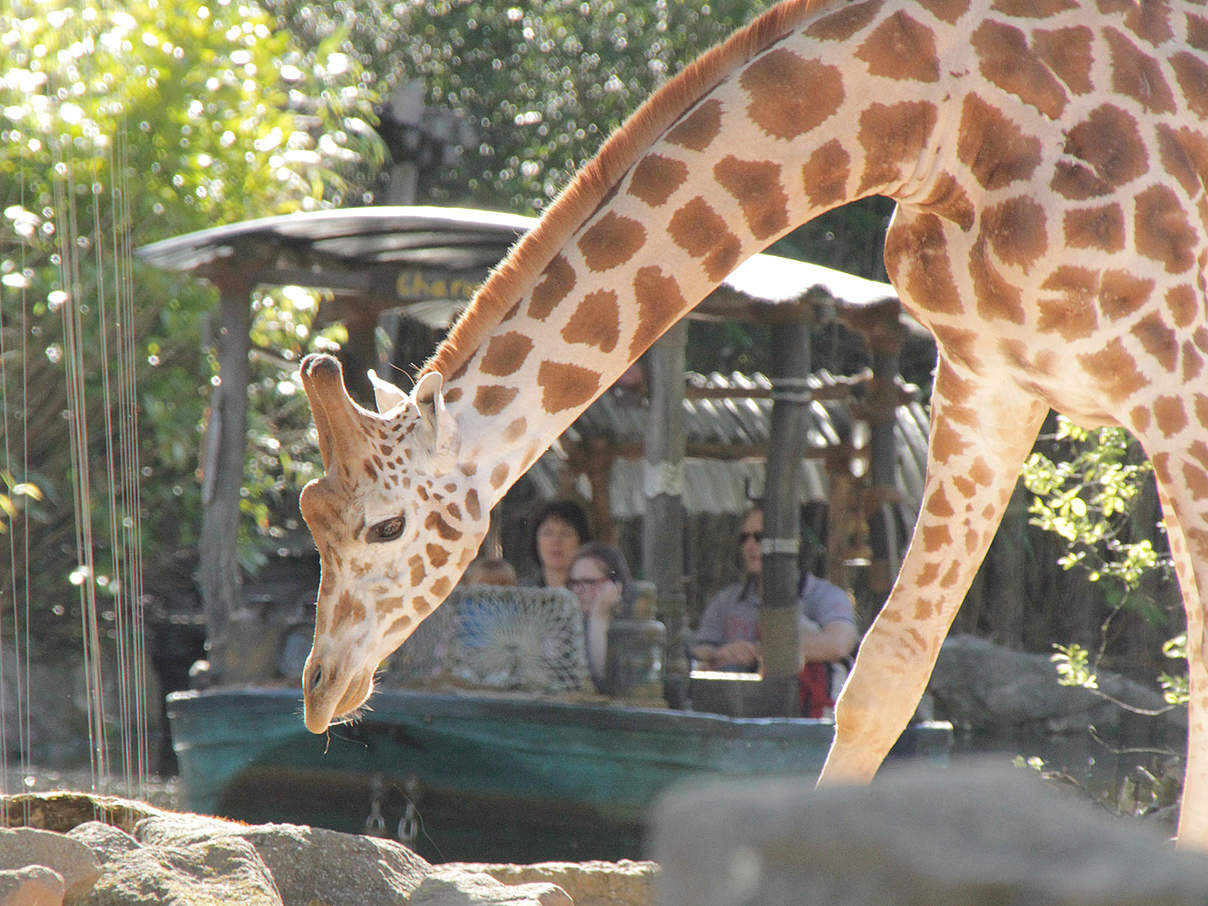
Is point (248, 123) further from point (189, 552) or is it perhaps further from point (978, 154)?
point (978, 154)

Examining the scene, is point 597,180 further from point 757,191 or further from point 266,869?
point 266,869

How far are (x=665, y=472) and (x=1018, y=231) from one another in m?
3.47

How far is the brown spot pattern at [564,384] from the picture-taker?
2.70 meters

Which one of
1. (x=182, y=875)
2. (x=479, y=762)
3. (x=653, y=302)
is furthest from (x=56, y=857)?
(x=479, y=762)

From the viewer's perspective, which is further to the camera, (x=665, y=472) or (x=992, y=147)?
(x=665, y=472)

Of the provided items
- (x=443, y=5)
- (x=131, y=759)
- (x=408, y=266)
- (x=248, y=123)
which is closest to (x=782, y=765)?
(x=408, y=266)

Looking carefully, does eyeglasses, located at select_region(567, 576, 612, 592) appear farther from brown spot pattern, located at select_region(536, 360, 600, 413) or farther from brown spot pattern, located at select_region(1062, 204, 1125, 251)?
brown spot pattern, located at select_region(1062, 204, 1125, 251)

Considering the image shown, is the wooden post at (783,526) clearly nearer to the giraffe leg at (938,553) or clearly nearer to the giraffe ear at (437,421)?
the giraffe leg at (938,553)

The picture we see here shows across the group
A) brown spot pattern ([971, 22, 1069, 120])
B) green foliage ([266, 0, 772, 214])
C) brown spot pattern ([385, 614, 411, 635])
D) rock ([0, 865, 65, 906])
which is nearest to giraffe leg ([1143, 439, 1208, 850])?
brown spot pattern ([971, 22, 1069, 120])

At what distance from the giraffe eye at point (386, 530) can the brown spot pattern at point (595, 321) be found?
1.51 feet

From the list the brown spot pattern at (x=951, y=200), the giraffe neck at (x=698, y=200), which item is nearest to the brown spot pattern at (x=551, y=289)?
the giraffe neck at (x=698, y=200)

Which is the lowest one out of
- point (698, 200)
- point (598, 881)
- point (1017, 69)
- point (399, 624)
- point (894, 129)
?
point (598, 881)

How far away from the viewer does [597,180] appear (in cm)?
278

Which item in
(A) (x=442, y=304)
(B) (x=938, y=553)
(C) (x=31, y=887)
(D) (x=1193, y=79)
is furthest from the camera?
(A) (x=442, y=304)
